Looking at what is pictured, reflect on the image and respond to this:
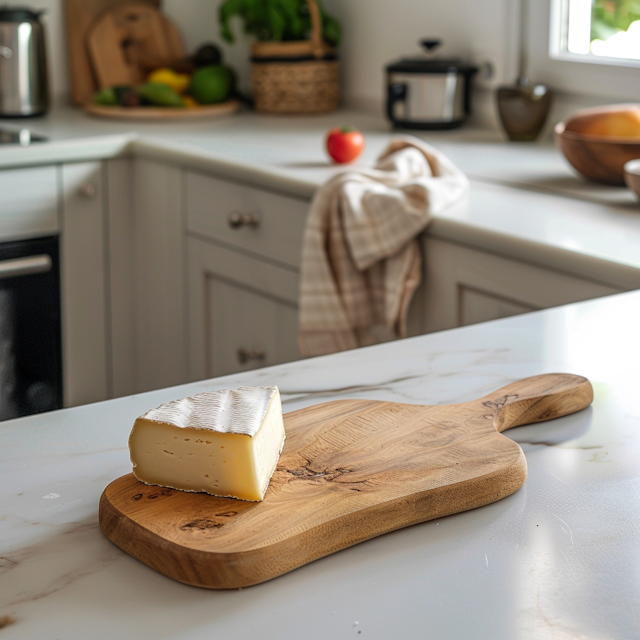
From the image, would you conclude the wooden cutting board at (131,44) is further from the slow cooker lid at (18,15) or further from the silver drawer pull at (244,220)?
the silver drawer pull at (244,220)

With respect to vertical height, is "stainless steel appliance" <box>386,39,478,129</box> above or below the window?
below

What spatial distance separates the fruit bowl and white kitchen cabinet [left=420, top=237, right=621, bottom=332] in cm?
34

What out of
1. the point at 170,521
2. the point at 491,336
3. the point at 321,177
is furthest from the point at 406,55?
the point at 170,521

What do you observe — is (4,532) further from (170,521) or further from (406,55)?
(406,55)

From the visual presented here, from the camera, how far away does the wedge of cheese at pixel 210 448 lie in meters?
0.55

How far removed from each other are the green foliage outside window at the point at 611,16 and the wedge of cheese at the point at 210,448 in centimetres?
166

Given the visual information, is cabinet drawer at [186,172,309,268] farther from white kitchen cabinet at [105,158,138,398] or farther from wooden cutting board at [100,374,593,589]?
wooden cutting board at [100,374,593,589]

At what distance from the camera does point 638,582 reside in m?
0.50

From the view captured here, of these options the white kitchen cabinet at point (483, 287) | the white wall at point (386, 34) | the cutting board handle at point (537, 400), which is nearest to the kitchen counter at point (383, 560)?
the cutting board handle at point (537, 400)

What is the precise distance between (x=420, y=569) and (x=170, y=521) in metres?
0.15

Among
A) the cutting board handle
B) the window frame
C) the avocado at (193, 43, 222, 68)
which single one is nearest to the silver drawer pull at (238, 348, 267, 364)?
the window frame

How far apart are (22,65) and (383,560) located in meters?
2.09

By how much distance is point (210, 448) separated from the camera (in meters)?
0.56

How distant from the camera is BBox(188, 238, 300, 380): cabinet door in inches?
71.4
